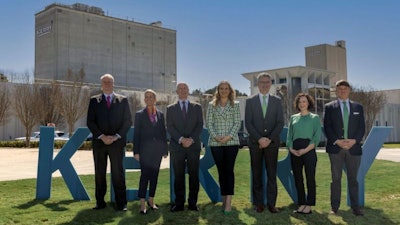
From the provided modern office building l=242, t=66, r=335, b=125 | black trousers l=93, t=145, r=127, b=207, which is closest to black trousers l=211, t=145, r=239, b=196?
black trousers l=93, t=145, r=127, b=207

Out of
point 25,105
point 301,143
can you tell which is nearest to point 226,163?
point 301,143

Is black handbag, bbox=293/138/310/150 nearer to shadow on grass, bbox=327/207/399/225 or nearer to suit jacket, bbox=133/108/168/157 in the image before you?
shadow on grass, bbox=327/207/399/225

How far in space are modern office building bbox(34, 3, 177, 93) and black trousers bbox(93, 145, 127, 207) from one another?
6500 centimetres

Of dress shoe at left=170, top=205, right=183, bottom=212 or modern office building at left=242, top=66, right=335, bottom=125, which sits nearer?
dress shoe at left=170, top=205, right=183, bottom=212

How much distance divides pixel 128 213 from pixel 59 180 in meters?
5.35

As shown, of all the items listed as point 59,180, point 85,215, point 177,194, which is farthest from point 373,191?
point 59,180

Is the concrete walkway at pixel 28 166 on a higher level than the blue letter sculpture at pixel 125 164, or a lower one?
lower

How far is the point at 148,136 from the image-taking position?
651cm

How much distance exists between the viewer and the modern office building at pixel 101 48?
70.4m

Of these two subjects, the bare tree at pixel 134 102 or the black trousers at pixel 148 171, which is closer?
the black trousers at pixel 148 171

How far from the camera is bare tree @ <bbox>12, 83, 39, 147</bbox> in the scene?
37081 mm

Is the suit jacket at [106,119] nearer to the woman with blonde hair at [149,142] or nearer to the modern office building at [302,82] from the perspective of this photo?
the woman with blonde hair at [149,142]

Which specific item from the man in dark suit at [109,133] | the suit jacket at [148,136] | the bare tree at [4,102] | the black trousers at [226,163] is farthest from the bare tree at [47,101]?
the black trousers at [226,163]

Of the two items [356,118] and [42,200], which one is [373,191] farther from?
[42,200]
